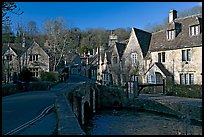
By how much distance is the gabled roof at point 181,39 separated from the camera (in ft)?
97.6

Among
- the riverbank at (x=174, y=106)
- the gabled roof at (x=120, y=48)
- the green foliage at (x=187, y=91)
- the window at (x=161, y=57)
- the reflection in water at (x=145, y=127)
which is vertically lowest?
the reflection in water at (x=145, y=127)

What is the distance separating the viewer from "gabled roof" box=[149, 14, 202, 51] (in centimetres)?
2976

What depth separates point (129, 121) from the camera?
2189 cm

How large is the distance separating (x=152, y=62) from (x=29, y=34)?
82.6 ft

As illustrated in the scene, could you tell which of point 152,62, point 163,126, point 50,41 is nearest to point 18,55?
point 50,41

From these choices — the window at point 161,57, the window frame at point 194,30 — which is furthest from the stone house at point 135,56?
the window frame at point 194,30

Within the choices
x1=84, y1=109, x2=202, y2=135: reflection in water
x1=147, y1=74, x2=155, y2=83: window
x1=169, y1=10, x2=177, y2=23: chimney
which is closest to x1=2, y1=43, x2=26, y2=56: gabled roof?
x1=147, y1=74, x2=155, y2=83: window

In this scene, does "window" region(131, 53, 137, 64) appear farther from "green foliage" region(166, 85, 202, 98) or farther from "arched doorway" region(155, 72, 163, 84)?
"green foliage" region(166, 85, 202, 98)

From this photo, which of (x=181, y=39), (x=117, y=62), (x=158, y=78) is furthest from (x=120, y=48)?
(x=181, y=39)

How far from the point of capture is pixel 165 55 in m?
33.0

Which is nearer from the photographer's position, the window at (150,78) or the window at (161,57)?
the window at (161,57)

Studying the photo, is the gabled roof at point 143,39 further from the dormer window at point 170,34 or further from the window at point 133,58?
the dormer window at point 170,34

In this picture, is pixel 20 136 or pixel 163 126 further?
pixel 163 126

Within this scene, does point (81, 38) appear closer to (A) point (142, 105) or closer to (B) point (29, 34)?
(B) point (29, 34)
